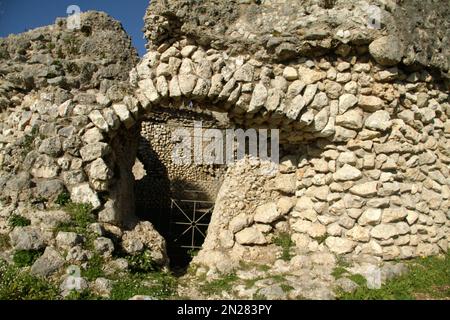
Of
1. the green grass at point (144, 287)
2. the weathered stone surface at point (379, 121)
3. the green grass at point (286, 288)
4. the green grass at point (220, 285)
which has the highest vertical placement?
the weathered stone surface at point (379, 121)

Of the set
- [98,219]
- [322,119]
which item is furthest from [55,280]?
[322,119]

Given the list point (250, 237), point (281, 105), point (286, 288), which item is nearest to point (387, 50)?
point (281, 105)

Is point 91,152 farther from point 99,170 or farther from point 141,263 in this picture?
point 141,263

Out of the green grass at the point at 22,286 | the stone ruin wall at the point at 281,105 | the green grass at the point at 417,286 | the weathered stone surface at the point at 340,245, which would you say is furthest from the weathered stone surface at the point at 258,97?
the green grass at the point at 22,286

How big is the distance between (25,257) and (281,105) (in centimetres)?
415

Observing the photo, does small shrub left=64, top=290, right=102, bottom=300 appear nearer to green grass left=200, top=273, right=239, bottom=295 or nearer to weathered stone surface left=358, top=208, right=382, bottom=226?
green grass left=200, top=273, right=239, bottom=295

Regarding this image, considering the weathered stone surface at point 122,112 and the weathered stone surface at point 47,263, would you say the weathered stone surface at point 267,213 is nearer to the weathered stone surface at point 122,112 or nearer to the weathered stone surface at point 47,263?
the weathered stone surface at point 122,112

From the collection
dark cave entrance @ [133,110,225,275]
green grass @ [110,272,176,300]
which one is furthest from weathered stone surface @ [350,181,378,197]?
dark cave entrance @ [133,110,225,275]

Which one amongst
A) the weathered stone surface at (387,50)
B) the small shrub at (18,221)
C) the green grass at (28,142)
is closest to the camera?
the small shrub at (18,221)

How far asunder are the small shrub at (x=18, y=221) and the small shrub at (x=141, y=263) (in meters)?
1.40

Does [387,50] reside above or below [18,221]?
above

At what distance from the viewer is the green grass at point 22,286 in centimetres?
427

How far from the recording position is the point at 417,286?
529 centimetres

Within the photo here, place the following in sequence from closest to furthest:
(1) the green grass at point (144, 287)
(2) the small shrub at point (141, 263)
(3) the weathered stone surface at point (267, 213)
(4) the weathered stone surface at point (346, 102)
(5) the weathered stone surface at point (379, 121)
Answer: (1) the green grass at point (144, 287), (2) the small shrub at point (141, 263), (5) the weathered stone surface at point (379, 121), (4) the weathered stone surface at point (346, 102), (3) the weathered stone surface at point (267, 213)
